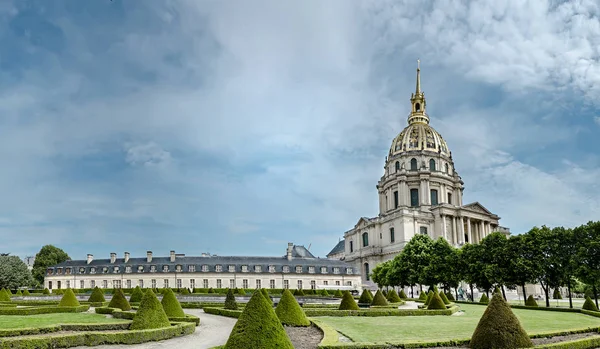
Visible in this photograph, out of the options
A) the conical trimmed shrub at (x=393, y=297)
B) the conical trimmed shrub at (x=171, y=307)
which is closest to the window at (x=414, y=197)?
the conical trimmed shrub at (x=393, y=297)

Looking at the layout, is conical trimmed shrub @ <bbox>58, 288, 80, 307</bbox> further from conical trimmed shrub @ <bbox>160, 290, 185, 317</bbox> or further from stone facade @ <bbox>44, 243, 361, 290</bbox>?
stone facade @ <bbox>44, 243, 361, 290</bbox>

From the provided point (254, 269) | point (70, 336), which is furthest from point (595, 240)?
point (254, 269)

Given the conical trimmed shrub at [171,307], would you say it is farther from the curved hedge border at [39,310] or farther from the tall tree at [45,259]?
the tall tree at [45,259]

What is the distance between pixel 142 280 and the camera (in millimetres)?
81875

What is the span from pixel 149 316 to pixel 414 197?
89.3 metres

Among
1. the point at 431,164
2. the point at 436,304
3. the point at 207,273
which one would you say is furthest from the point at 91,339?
the point at 431,164

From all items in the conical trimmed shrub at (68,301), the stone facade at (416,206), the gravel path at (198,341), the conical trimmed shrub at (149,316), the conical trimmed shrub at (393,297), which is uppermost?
the stone facade at (416,206)

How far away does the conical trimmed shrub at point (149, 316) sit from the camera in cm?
2077

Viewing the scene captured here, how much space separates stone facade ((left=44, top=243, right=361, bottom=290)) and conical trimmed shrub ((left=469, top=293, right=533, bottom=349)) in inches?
2556

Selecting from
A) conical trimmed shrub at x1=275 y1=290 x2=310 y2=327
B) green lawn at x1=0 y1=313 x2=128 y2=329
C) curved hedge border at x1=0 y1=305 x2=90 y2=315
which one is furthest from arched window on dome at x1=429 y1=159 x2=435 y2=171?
conical trimmed shrub at x1=275 y1=290 x2=310 y2=327

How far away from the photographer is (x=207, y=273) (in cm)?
8138

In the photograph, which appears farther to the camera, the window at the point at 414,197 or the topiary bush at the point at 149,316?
the window at the point at 414,197

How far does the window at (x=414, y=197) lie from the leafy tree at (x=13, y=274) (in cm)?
7272

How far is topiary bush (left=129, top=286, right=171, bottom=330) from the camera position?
20.8 m
